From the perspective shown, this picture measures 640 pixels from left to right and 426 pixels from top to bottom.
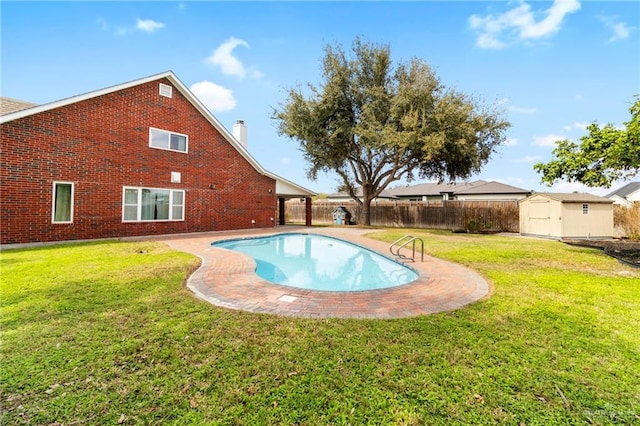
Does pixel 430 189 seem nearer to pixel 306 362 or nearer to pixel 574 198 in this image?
pixel 574 198

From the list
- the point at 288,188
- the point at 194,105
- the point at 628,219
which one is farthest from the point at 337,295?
the point at 628,219

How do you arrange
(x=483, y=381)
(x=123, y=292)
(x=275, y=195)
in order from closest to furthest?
1. (x=483, y=381)
2. (x=123, y=292)
3. (x=275, y=195)

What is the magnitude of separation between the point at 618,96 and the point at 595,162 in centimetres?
219

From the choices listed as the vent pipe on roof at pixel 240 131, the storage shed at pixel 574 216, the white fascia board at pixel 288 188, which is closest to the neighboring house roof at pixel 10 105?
the vent pipe on roof at pixel 240 131

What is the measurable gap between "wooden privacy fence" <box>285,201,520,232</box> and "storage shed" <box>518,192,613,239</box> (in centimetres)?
322

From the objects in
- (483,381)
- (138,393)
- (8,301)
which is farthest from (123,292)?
(483,381)

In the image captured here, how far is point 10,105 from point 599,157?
21445 mm

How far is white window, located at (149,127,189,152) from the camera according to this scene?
1345 centimetres

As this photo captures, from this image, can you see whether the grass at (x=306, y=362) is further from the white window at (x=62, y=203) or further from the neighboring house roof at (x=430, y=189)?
the neighboring house roof at (x=430, y=189)

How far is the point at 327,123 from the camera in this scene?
2042 centimetres

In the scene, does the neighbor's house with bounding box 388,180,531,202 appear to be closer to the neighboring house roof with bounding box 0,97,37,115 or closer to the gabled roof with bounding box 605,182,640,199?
the gabled roof with bounding box 605,182,640,199

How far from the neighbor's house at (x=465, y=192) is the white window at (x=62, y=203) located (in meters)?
28.5

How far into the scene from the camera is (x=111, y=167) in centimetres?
1202

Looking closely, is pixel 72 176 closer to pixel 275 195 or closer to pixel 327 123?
pixel 275 195
